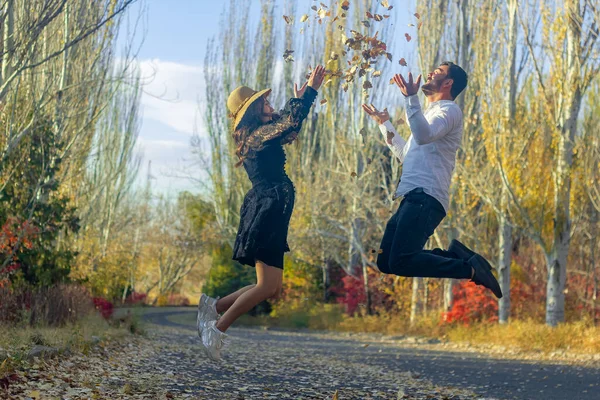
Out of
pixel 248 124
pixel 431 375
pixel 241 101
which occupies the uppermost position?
pixel 241 101

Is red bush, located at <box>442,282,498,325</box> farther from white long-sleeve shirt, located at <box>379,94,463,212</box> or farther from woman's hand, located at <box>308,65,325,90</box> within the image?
woman's hand, located at <box>308,65,325,90</box>

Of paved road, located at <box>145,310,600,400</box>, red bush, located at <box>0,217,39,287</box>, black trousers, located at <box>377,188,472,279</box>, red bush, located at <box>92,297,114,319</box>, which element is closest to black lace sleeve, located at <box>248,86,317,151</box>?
black trousers, located at <box>377,188,472,279</box>

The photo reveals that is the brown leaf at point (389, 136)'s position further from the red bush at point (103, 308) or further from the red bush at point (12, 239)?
the red bush at point (103, 308)

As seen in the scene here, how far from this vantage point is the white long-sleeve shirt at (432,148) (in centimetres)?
508

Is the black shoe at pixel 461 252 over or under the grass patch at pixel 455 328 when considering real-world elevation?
over

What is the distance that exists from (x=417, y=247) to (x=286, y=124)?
50.1 inches

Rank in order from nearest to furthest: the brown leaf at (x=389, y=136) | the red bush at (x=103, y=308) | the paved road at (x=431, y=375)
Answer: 1. the brown leaf at (x=389, y=136)
2. the paved road at (x=431, y=375)
3. the red bush at (x=103, y=308)

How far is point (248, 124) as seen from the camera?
5484mm

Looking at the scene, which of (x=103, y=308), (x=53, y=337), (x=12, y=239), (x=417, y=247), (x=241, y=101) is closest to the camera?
(x=417, y=247)

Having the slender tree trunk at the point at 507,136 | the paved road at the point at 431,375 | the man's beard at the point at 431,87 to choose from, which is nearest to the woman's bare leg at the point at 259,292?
the paved road at the point at 431,375

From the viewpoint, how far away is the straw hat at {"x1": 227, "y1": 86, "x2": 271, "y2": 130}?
5.48 metres

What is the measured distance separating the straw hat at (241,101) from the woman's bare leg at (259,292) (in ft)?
3.67

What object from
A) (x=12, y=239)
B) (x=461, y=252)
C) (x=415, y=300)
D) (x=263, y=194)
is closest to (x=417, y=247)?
(x=461, y=252)

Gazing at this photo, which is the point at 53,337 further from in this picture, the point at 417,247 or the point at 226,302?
the point at 417,247
